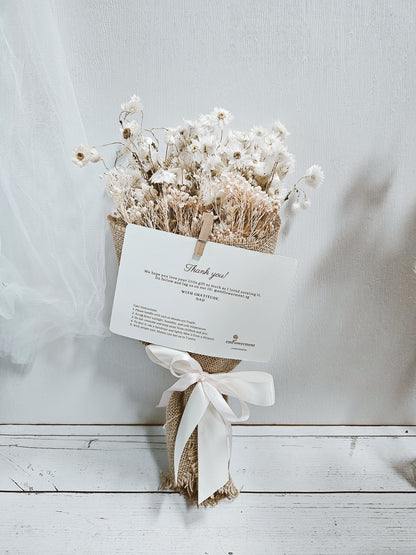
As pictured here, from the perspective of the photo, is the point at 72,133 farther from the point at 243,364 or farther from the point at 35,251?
the point at 243,364

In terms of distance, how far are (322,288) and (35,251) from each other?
1.93 ft

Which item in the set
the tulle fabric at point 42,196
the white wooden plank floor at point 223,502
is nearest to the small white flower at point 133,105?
the tulle fabric at point 42,196

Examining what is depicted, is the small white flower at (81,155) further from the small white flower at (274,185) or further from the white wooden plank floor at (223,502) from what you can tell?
the white wooden plank floor at (223,502)

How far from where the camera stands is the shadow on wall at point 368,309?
921mm

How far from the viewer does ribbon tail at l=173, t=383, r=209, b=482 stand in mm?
777

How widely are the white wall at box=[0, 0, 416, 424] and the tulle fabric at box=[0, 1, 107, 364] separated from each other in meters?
0.06

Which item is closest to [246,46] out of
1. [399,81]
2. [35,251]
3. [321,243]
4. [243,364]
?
[399,81]

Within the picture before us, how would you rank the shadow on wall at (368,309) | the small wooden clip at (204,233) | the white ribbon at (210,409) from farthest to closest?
the shadow on wall at (368,309) < the white ribbon at (210,409) < the small wooden clip at (204,233)

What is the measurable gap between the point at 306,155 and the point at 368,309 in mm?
367

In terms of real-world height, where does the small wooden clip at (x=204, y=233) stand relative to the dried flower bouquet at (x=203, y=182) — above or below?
below

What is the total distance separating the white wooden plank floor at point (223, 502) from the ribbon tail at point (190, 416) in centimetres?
14

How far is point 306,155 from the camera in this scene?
2.87 ft

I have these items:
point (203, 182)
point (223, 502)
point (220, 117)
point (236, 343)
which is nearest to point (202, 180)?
point (203, 182)

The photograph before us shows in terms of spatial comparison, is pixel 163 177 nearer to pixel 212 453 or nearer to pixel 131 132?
Answer: pixel 131 132
